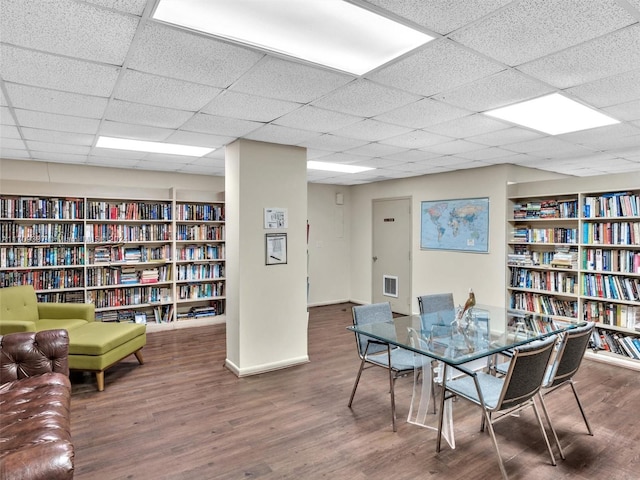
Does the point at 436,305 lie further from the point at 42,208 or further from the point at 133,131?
the point at 42,208

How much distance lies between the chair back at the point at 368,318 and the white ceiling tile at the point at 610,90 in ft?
7.24

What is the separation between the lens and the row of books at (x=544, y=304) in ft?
15.9

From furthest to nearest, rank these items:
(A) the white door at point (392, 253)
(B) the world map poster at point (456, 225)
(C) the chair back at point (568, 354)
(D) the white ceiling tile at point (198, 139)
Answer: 1. (A) the white door at point (392, 253)
2. (B) the world map poster at point (456, 225)
3. (D) the white ceiling tile at point (198, 139)
4. (C) the chair back at point (568, 354)

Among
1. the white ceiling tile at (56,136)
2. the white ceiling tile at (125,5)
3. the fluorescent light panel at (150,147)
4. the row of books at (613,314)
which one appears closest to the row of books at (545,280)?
the row of books at (613,314)

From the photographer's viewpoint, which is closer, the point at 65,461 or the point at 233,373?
the point at 65,461

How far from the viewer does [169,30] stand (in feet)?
5.97

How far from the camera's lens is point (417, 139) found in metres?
3.93

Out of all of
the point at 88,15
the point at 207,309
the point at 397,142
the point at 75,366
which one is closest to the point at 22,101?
the point at 88,15

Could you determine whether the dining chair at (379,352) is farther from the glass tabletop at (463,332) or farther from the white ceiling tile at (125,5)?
the white ceiling tile at (125,5)

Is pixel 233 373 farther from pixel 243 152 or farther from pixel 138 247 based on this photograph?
pixel 138 247

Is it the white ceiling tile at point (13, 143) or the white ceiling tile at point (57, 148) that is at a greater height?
the white ceiling tile at point (57, 148)

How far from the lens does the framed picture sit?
407cm

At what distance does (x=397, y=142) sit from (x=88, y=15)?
3.01 meters

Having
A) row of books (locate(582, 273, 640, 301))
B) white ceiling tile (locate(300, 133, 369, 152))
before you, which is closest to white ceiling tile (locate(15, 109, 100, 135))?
white ceiling tile (locate(300, 133, 369, 152))
